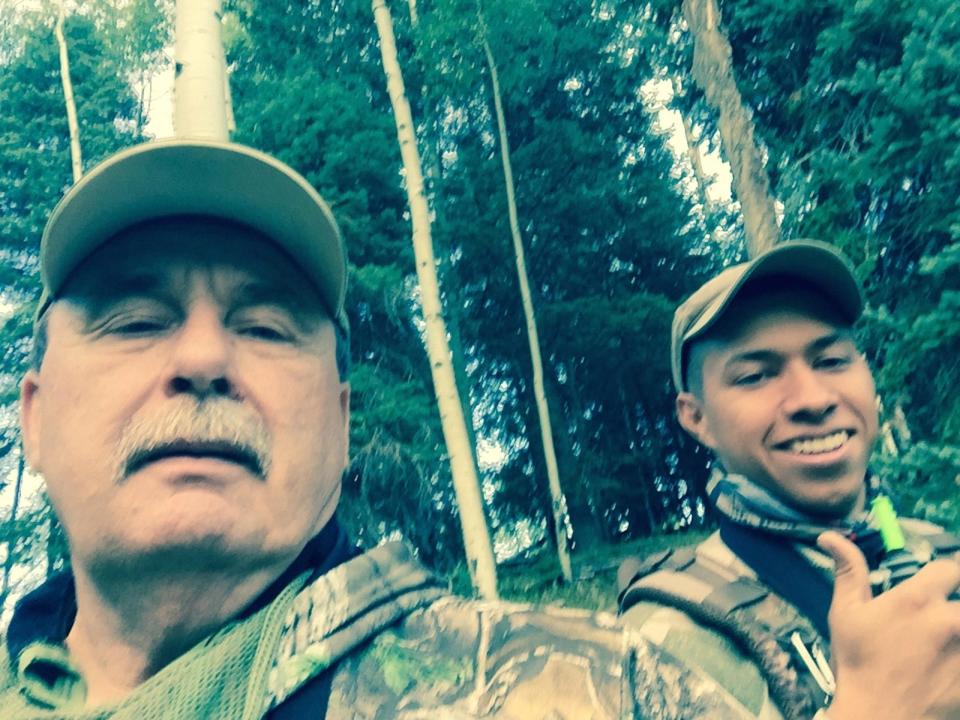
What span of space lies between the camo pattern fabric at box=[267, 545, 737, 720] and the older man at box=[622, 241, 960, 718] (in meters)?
0.56

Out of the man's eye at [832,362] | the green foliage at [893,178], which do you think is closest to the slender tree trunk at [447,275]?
the green foliage at [893,178]

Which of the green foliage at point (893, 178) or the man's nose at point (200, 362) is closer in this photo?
the man's nose at point (200, 362)

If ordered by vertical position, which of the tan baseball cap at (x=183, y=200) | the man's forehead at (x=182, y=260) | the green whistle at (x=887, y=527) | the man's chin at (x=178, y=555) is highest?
the tan baseball cap at (x=183, y=200)

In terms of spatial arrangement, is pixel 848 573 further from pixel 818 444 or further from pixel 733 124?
pixel 733 124

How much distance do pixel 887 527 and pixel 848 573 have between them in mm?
301

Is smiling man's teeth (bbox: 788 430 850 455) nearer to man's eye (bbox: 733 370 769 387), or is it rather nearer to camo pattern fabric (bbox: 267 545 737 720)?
man's eye (bbox: 733 370 769 387)

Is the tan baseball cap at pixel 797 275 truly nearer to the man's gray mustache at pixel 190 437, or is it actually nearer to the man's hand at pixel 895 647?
the man's hand at pixel 895 647

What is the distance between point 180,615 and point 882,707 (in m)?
1.37

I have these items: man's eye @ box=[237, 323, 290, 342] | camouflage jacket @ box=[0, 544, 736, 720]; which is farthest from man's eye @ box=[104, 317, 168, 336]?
camouflage jacket @ box=[0, 544, 736, 720]

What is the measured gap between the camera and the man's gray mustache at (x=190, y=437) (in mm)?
1330

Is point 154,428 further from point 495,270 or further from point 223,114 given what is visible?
point 495,270

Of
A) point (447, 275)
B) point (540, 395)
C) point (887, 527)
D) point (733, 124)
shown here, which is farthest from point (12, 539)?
point (887, 527)

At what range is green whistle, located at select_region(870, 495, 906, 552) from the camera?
170cm

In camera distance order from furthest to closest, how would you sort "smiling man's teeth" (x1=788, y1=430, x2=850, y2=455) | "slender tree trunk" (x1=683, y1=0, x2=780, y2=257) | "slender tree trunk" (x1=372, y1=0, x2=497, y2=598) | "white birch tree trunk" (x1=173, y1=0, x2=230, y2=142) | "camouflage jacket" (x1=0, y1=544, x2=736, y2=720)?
"slender tree trunk" (x1=372, y1=0, x2=497, y2=598)
"slender tree trunk" (x1=683, y1=0, x2=780, y2=257)
"white birch tree trunk" (x1=173, y1=0, x2=230, y2=142)
"smiling man's teeth" (x1=788, y1=430, x2=850, y2=455)
"camouflage jacket" (x1=0, y1=544, x2=736, y2=720)
